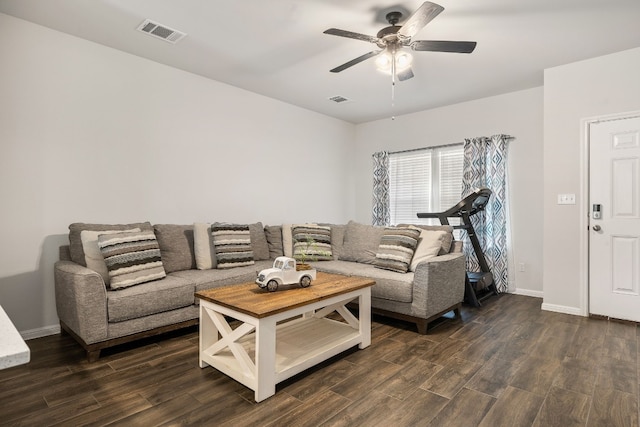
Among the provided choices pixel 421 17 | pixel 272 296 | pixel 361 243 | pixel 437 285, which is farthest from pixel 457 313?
pixel 421 17

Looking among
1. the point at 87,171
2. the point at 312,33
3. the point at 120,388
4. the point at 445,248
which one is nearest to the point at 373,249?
the point at 445,248

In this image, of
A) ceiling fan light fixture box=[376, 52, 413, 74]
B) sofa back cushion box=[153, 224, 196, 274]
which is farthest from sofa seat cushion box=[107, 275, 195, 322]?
ceiling fan light fixture box=[376, 52, 413, 74]

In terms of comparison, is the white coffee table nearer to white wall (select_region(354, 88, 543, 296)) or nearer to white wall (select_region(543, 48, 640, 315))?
white wall (select_region(543, 48, 640, 315))

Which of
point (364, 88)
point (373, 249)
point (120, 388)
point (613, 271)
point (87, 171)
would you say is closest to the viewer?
point (120, 388)

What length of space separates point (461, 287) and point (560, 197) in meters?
1.46

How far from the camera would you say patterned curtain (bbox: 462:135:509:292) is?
4.35 meters

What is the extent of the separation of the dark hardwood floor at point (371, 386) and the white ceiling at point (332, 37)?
2.55m

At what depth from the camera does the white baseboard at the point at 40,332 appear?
2.79m

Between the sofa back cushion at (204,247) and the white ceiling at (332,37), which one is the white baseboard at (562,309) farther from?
the sofa back cushion at (204,247)

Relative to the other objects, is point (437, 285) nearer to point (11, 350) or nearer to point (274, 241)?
point (274, 241)

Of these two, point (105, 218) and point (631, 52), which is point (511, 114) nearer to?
point (631, 52)

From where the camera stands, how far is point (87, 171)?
3.10m

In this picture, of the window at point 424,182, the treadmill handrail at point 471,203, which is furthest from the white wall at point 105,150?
the treadmill handrail at point 471,203

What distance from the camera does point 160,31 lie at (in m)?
2.90
